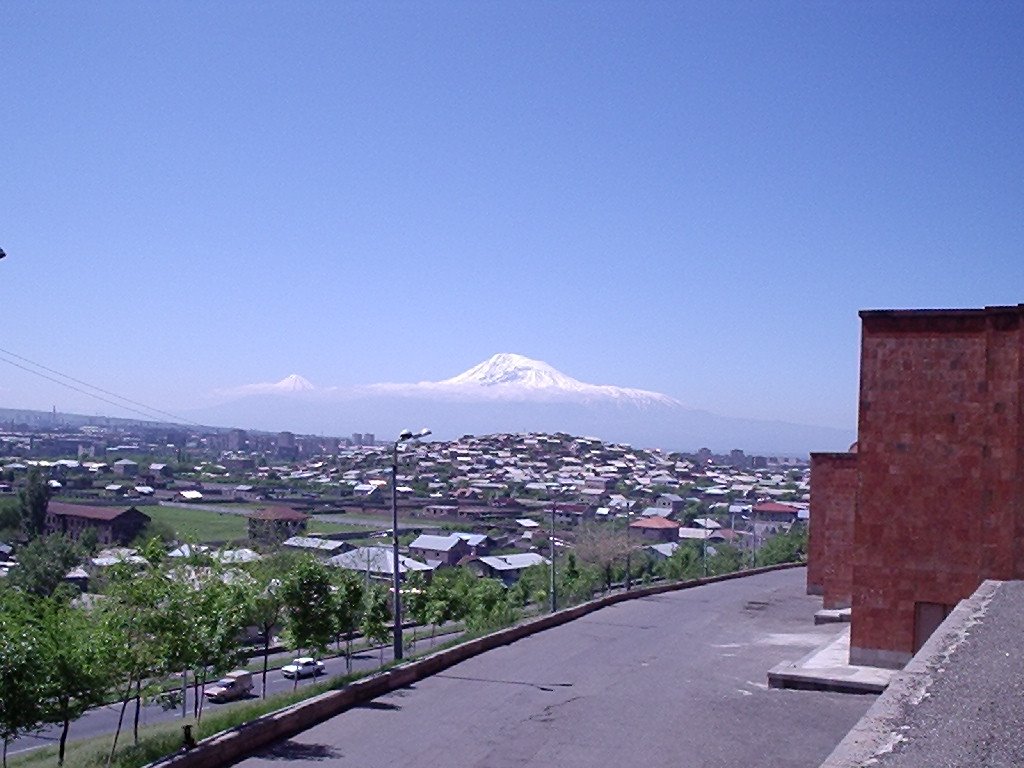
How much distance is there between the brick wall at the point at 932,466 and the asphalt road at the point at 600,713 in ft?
8.01

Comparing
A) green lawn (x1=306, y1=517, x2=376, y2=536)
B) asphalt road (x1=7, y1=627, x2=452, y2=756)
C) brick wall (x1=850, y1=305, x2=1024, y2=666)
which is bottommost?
green lawn (x1=306, y1=517, x2=376, y2=536)

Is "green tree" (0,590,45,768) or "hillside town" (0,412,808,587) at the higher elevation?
"green tree" (0,590,45,768)

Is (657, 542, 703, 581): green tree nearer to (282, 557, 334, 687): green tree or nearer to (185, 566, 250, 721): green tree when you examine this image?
(282, 557, 334, 687): green tree

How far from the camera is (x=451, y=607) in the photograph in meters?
28.9

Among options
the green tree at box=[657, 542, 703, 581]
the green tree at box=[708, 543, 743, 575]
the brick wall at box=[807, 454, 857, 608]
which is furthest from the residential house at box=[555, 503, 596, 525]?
the brick wall at box=[807, 454, 857, 608]

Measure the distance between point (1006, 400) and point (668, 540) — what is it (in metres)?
64.5

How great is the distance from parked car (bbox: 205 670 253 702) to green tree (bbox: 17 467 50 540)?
37640 millimetres

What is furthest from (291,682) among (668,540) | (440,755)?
(668,540)

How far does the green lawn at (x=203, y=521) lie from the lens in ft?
193

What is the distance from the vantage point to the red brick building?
53.2ft

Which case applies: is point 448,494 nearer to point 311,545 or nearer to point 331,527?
point 331,527

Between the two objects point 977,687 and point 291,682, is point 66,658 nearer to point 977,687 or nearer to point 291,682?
point 977,687

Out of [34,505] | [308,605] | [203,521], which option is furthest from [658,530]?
[308,605]

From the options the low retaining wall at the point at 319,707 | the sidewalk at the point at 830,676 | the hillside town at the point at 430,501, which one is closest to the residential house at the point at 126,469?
the hillside town at the point at 430,501
